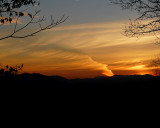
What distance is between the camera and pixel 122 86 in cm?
1500

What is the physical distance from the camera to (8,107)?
11086 mm

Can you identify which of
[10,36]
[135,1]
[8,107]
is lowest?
[8,107]

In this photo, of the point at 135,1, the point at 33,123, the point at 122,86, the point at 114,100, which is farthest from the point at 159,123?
the point at 135,1

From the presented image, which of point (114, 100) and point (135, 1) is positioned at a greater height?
point (135, 1)

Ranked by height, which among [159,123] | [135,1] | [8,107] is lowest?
[159,123]

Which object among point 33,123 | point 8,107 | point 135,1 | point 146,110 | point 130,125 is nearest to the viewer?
point 130,125

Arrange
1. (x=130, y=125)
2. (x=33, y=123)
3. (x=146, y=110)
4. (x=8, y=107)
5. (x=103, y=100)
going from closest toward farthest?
(x=130, y=125) → (x=33, y=123) → (x=146, y=110) → (x=8, y=107) → (x=103, y=100)

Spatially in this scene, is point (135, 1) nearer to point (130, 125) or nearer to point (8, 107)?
point (130, 125)

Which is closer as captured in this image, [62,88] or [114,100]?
[114,100]

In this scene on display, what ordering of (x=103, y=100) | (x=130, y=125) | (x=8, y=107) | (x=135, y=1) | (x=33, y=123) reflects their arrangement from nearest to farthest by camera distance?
(x=130, y=125)
(x=33, y=123)
(x=8, y=107)
(x=103, y=100)
(x=135, y=1)

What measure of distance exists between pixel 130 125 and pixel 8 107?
6071 millimetres

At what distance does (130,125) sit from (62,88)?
22.0ft

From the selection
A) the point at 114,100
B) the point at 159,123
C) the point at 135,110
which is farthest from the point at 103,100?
the point at 159,123

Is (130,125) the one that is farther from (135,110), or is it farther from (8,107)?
(8,107)
